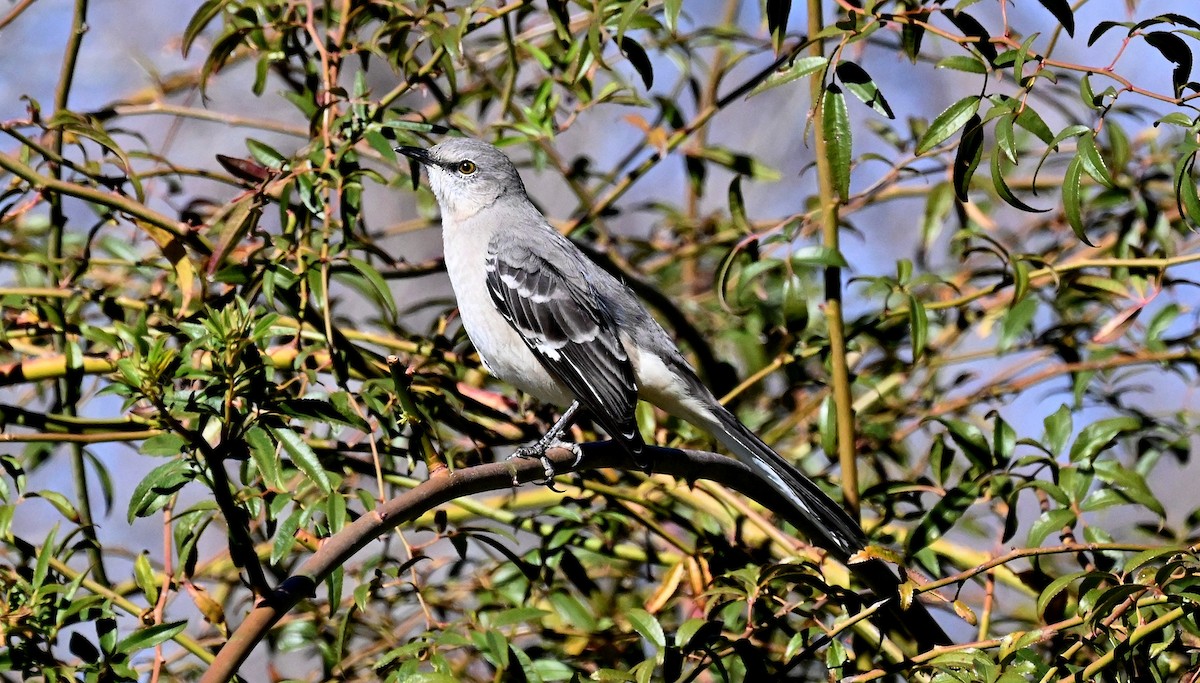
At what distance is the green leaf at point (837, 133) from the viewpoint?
7.64ft

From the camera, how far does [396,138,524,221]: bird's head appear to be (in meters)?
4.00

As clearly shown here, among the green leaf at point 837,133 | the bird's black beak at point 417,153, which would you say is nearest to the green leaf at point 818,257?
the green leaf at point 837,133

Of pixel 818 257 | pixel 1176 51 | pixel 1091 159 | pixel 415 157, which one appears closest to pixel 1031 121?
pixel 1091 159

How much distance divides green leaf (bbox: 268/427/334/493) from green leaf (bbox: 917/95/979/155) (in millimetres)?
1300

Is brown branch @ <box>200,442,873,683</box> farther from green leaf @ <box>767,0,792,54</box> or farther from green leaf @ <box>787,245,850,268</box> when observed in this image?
green leaf @ <box>767,0,792,54</box>

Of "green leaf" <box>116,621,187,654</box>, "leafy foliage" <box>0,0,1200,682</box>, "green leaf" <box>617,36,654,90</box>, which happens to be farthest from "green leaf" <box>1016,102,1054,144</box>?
"green leaf" <box>116,621,187,654</box>

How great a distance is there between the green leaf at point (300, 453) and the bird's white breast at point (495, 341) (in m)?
1.05

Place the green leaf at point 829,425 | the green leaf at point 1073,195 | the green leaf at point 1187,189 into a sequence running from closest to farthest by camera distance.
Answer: the green leaf at point 1187,189, the green leaf at point 1073,195, the green leaf at point 829,425

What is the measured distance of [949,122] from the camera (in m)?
2.25

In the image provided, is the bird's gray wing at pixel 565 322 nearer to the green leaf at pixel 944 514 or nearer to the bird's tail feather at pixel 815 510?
the bird's tail feather at pixel 815 510

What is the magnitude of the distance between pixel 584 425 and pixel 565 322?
0.32m

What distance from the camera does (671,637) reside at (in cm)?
238

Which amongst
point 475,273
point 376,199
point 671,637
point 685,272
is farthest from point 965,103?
point 376,199

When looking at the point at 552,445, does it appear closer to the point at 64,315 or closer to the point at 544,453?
the point at 544,453
